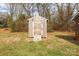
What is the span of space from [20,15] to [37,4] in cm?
30

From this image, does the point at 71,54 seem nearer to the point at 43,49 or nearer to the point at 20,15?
the point at 43,49

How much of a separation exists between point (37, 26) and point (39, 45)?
0.28m

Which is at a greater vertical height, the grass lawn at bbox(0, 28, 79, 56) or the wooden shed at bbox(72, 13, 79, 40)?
the wooden shed at bbox(72, 13, 79, 40)

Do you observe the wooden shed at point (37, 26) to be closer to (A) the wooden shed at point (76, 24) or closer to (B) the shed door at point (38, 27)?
(B) the shed door at point (38, 27)

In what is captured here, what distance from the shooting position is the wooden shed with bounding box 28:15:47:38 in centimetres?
364

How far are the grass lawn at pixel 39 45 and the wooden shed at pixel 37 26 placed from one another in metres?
0.09

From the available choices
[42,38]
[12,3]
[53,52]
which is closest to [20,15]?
[12,3]

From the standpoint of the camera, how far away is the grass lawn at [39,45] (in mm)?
3566

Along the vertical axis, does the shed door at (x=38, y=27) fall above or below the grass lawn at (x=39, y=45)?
above

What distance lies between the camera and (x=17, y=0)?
3.63m

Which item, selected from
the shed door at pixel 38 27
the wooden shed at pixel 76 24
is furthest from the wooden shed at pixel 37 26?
the wooden shed at pixel 76 24

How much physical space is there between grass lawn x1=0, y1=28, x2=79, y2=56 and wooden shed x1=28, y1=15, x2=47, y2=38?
0.09 meters

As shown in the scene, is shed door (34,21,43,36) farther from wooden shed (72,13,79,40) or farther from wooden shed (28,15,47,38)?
wooden shed (72,13,79,40)

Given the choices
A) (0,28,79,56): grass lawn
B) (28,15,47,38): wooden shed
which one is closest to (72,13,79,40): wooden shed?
(0,28,79,56): grass lawn
